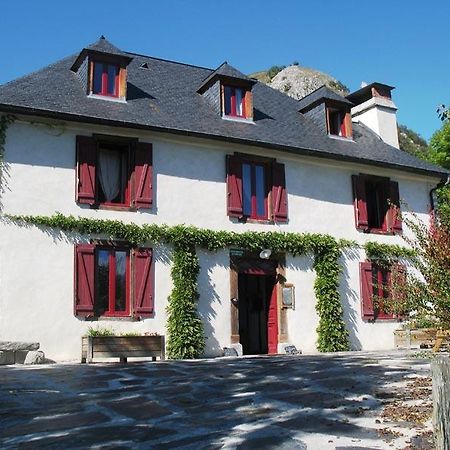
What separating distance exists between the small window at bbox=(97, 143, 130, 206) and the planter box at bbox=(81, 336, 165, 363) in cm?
331

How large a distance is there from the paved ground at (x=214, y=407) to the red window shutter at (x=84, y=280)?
278 cm

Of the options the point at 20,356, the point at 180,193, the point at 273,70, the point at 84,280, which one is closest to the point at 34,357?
the point at 20,356

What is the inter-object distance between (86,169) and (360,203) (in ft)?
25.6

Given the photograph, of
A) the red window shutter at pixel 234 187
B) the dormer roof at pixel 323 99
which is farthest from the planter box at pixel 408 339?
the dormer roof at pixel 323 99

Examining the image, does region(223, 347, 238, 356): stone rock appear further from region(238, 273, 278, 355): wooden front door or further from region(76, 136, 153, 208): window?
region(76, 136, 153, 208): window

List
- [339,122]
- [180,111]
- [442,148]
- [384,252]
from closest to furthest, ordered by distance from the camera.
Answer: [180,111] < [384,252] < [339,122] < [442,148]

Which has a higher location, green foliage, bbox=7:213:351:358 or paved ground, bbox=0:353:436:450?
green foliage, bbox=7:213:351:358

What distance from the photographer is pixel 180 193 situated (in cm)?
1380

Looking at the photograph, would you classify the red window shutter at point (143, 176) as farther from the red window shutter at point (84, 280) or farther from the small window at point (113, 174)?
the red window shutter at point (84, 280)

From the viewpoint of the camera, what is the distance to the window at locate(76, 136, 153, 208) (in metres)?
12.8

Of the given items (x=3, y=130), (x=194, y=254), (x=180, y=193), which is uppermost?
(x=3, y=130)

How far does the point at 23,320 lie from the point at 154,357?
2767 millimetres

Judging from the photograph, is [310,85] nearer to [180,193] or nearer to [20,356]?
[180,193]

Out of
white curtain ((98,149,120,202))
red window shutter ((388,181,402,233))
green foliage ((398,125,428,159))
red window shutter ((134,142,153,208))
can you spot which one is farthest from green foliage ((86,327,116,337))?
green foliage ((398,125,428,159))
